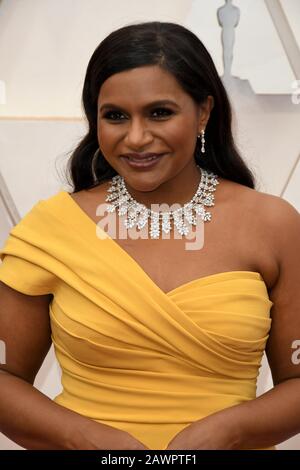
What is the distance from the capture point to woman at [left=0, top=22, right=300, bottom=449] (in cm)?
138

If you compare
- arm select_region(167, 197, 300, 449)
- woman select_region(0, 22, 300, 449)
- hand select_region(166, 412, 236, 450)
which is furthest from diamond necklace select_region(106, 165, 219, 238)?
hand select_region(166, 412, 236, 450)

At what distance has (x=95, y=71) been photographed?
Result: 1.43 m

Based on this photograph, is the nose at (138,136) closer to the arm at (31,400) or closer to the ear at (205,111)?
the ear at (205,111)

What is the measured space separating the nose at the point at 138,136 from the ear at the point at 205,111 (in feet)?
0.46

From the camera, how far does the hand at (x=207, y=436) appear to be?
4.36 ft

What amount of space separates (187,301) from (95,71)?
39cm

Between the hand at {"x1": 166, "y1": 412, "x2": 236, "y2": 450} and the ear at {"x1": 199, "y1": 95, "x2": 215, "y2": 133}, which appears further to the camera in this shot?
the ear at {"x1": 199, "y1": 95, "x2": 215, "y2": 133}

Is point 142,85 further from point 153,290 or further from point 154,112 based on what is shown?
point 153,290

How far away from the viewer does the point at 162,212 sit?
1.51 m

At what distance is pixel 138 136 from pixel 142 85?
77 mm

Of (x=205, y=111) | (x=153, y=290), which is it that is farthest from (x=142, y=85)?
(x=153, y=290)

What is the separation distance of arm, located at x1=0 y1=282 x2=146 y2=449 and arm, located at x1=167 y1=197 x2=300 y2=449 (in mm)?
110

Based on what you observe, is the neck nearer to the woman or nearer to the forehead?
the woman
